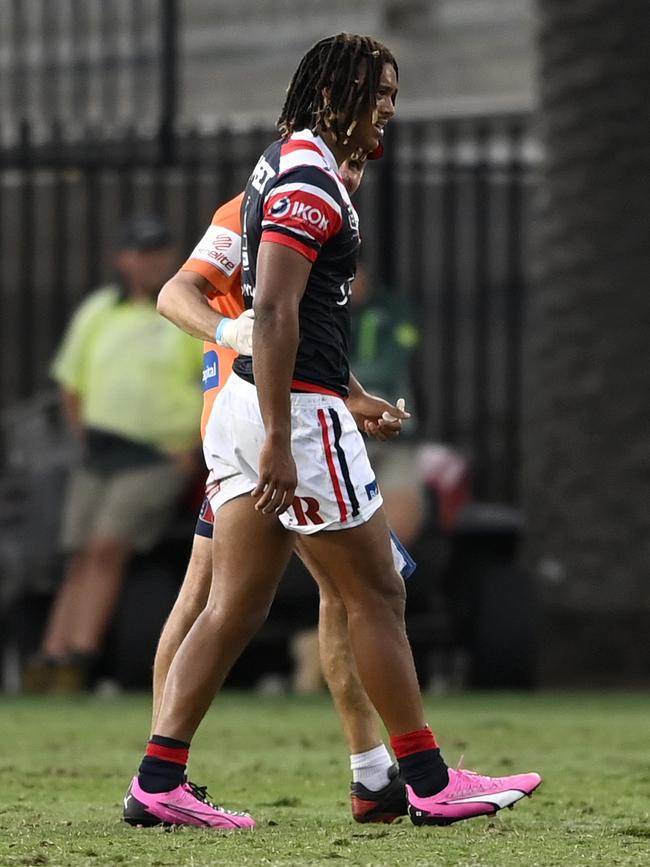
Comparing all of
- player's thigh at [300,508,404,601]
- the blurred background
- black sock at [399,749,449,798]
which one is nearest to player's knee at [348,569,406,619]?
player's thigh at [300,508,404,601]

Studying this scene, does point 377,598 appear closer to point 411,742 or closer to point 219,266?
point 411,742

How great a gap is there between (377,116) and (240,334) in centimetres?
63

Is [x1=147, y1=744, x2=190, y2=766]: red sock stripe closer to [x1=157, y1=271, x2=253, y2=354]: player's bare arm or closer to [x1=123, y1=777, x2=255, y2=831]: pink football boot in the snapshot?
[x1=123, y1=777, x2=255, y2=831]: pink football boot

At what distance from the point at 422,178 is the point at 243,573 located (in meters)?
7.55

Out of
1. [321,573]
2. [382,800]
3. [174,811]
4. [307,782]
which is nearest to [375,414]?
[321,573]

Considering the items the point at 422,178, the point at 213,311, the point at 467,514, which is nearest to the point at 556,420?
the point at 467,514

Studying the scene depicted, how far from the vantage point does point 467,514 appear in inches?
461

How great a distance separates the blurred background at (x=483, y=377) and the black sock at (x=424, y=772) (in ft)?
18.2

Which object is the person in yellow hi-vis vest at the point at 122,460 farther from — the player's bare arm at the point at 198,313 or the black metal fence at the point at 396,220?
the player's bare arm at the point at 198,313

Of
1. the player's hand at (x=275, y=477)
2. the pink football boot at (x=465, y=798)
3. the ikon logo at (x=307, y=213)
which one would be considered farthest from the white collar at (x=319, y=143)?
the pink football boot at (x=465, y=798)

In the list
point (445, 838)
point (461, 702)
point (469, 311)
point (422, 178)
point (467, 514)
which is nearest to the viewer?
point (445, 838)

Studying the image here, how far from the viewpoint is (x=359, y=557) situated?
5.15 metres

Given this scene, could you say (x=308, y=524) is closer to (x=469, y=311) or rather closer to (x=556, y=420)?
(x=556, y=420)

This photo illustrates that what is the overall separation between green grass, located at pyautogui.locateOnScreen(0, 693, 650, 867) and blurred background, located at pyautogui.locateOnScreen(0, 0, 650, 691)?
0.57 m
